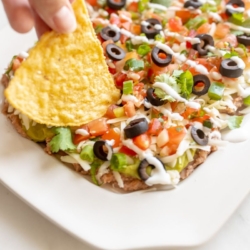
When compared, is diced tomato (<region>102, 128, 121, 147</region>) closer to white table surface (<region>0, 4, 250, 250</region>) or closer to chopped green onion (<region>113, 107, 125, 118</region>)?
chopped green onion (<region>113, 107, 125, 118</region>)

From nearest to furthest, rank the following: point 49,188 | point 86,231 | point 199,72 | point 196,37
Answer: point 86,231
point 49,188
point 199,72
point 196,37

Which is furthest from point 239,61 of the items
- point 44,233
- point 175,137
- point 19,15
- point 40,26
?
point 44,233

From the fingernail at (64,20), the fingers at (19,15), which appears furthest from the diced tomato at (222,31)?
the fingers at (19,15)

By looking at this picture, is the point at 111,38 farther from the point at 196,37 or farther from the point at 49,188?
the point at 49,188

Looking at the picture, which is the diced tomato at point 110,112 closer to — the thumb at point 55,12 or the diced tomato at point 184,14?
the thumb at point 55,12

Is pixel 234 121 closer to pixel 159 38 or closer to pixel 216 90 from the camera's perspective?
pixel 216 90

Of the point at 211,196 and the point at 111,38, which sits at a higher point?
the point at 111,38

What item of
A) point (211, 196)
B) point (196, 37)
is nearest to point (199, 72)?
point (196, 37)

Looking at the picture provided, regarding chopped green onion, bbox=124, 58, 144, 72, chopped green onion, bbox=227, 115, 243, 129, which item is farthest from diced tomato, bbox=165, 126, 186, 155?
chopped green onion, bbox=124, 58, 144, 72
